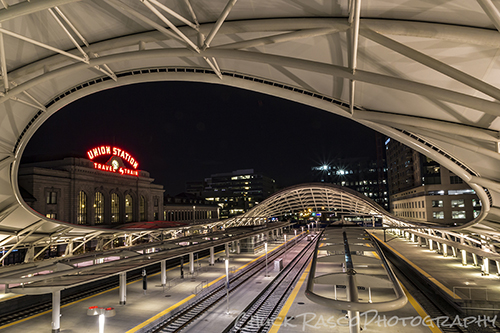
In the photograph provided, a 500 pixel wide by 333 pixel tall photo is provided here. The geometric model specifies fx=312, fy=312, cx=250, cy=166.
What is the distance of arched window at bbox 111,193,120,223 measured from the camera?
5591 centimetres

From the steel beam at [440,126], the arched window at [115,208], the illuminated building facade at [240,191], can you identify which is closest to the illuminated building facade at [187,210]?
the arched window at [115,208]

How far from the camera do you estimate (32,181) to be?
4222cm

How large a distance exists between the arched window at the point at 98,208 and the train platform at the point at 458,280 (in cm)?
4685

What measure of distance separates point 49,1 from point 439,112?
13.5 metres

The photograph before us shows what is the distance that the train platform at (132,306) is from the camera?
18.5 metres

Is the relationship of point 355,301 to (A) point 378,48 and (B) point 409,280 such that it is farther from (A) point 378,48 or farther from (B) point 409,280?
(B) point 409,280

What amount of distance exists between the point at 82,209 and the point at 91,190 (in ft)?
10.7

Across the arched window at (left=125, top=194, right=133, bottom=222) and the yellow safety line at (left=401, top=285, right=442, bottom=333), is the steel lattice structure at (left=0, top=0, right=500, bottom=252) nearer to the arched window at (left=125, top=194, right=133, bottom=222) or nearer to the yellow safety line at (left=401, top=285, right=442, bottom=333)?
the yellow safety line at (left=401, top=285, right=442, bottom=333)

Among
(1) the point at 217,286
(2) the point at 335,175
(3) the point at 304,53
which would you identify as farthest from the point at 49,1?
(2) the point at 335,175

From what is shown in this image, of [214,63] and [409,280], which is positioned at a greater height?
[214,63]

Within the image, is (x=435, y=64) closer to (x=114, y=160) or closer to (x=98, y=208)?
(x=98, y=208)

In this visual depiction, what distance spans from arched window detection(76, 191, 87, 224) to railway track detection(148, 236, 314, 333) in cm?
2916

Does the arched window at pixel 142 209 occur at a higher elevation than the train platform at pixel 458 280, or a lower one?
higher

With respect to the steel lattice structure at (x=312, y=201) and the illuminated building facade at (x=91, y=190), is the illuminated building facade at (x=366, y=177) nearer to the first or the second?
the steel lattice structure at (x=312, y=201)
